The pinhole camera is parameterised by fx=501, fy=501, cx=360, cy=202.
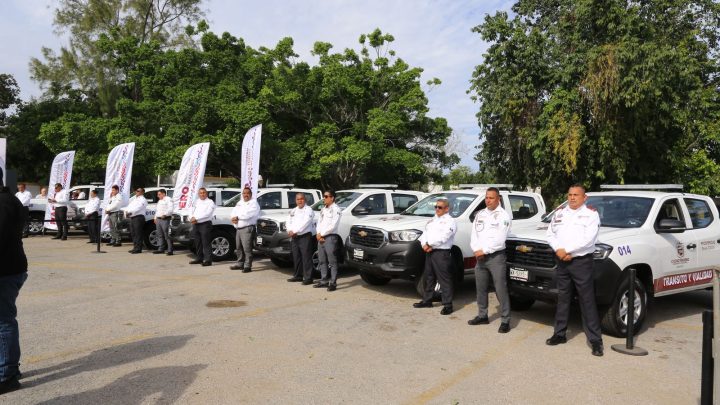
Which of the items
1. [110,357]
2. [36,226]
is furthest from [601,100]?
[36,226]

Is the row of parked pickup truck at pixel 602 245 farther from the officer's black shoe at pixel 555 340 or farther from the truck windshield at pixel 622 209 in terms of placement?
the officer's black shoe at pixel 555 340

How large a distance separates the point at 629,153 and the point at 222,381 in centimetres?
1513

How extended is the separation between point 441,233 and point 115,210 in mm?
10823

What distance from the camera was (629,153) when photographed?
51.6 feet

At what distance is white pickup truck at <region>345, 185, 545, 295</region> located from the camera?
26.2 ft

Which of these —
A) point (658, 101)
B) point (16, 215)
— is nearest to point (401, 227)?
point (16, 215)

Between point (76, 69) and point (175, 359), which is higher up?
point (76, 69)

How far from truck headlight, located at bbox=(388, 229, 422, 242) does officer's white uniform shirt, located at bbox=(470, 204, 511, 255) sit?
156 cm

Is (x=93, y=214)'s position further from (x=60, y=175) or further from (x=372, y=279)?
(x=372, y=279)

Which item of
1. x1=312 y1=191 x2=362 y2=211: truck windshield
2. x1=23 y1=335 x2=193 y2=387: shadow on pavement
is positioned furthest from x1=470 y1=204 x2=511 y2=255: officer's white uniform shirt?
x1=312 y1=191 x2=362 y2=211: truck windshield

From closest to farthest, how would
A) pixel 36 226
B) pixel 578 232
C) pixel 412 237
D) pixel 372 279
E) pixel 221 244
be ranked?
pixel 578 232 → pixel 412 237 → pixel 372 279 → pixel 221 244 → pixel 36 226

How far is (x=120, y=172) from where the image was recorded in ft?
48.6

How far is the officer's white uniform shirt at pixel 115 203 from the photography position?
1420 centimetres

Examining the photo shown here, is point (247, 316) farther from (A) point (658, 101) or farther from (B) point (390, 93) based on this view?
(B) point (390, 93)
